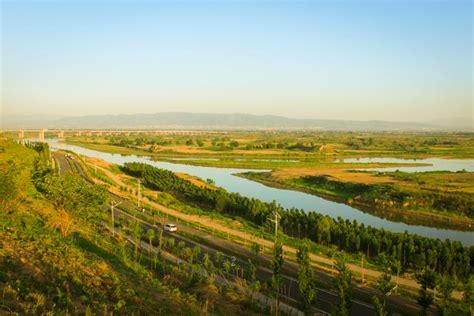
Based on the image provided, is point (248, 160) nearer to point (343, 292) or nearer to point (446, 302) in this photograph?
point (343, 292)

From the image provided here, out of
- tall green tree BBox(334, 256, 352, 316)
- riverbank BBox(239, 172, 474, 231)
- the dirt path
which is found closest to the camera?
tall green tree BBox(334, 256, 352, 316)

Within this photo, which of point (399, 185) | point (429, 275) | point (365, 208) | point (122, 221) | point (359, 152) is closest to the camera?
point (429, 275)

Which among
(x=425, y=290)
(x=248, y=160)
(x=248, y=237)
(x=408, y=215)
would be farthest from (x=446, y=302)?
(x=248, y=160)

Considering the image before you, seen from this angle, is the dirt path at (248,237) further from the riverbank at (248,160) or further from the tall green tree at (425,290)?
the riverbank at (248,160)

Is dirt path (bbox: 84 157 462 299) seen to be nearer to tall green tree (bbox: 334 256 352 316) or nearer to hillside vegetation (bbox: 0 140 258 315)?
tall green tree (bbox: 334 256 352 316)

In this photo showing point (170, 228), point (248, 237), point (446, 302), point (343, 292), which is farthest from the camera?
point (170, 228)

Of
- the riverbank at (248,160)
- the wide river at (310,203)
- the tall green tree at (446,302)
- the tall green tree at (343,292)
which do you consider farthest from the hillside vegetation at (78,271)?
the riverbank at (248,160)

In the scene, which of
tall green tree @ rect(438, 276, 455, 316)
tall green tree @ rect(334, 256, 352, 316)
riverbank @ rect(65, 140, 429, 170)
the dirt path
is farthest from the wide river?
tall green tree @ rect(334, 256, 352, 316)

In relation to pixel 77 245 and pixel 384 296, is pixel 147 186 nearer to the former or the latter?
pixel 77 245

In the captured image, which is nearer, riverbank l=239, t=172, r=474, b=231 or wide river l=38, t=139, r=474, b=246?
wide river l=38, t=139, r=474, b=246

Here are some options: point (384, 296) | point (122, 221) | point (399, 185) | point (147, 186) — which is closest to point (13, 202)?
point (122, 221)

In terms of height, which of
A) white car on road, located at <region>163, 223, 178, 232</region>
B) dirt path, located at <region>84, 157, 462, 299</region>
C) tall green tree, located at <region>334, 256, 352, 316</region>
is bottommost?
dirt path, located at <region>84, 157, 462, 299</region>
